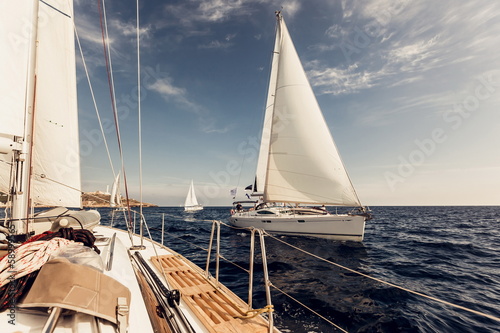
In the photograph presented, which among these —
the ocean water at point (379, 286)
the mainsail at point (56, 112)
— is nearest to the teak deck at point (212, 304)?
the ocean water at point (379, 286)

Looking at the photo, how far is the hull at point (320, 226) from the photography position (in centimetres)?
1293

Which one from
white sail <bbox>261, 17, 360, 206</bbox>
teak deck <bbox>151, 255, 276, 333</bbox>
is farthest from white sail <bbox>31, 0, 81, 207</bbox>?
white sail <bbox>261, 17, 360, 206</bbox>

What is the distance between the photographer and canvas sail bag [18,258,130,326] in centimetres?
156

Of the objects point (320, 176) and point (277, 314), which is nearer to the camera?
point (277, 314)

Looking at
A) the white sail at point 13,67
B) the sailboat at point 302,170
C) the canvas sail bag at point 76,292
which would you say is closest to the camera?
the canvas sail bag at point 76,292

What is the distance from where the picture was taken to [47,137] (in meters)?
5.31

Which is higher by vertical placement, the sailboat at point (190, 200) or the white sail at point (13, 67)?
the white sail at point (13, 67)

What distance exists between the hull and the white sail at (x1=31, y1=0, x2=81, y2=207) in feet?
38.7

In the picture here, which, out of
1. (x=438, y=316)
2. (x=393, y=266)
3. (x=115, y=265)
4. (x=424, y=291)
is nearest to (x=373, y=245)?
(x=393, y=266)

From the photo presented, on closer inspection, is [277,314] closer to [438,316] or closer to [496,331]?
[438,316]

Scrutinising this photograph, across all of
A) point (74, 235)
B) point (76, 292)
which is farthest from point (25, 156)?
point (76, 292)

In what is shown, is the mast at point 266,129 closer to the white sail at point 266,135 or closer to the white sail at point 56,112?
the white sail at point 266,135

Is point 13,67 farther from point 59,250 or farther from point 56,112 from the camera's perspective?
point 59,250

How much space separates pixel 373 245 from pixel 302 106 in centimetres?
968
